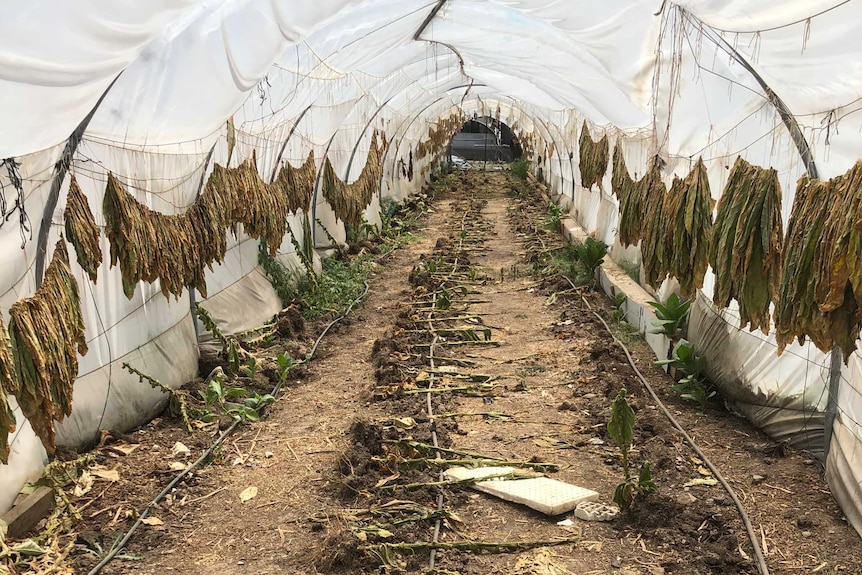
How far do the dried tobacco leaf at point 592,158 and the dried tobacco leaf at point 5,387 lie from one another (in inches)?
362

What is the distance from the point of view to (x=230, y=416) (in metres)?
6.16

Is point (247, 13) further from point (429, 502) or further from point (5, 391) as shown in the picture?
point (429, 502)

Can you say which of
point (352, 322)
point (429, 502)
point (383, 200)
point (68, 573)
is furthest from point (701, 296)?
point (383, 200)

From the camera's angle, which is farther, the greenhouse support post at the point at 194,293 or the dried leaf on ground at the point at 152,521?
the greenhouse support post at the point at 194,293

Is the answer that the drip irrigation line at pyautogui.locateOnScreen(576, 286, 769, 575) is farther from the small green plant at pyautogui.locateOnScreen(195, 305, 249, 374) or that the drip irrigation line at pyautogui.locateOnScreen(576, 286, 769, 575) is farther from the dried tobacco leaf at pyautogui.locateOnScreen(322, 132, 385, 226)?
the dried tobacco leaf at pyautogui.locateOnScreen(322, 132, 385, 226)

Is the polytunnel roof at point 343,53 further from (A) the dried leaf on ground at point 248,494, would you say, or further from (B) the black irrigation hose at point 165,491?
(A) the dried leaf on ground at point 248,494

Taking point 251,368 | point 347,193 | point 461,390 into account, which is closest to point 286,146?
point 347,193

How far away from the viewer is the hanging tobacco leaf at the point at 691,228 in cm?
527

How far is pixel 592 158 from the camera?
1187cm

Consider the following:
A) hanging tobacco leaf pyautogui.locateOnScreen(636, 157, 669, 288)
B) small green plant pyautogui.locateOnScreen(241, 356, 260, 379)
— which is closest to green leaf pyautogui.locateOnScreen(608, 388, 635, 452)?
hanging tobacco leaf pyautogui.locateOnScreen(636, 157, 669, 288)

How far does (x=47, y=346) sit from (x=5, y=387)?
37 cm

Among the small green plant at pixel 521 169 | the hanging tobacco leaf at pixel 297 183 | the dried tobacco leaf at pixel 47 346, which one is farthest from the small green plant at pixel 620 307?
the small green plant at pixel 521 169

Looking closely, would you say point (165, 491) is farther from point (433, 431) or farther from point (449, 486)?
point (433, 431)

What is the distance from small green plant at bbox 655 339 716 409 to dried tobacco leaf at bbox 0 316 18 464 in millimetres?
5031
